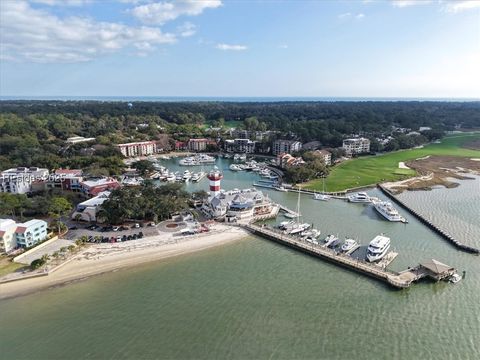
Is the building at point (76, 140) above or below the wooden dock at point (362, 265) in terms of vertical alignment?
above

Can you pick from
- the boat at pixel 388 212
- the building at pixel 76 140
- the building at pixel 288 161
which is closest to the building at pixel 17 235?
the boat at pixel 388 212

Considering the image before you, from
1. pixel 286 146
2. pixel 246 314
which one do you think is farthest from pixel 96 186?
pixel 286 146

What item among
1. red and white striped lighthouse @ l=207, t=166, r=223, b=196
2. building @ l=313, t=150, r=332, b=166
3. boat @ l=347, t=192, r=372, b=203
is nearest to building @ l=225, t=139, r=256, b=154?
building @ l=313, t=150, r=332, b=166

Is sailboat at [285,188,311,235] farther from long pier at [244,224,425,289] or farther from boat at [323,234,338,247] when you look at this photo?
boat at [323,234,338,247]

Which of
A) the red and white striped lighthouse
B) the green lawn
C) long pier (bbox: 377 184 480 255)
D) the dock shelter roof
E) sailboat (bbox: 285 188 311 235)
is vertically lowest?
long pier (bbox: 377 184 480 255)

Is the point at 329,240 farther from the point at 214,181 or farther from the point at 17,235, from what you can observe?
the point at 17,235

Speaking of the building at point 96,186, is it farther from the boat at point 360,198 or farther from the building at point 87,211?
the boat at point 360,198
